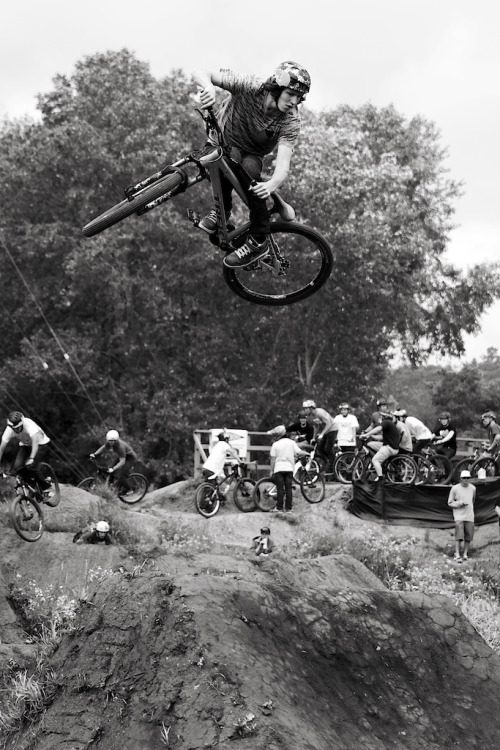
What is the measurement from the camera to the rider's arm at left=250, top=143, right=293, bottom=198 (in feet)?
27.7

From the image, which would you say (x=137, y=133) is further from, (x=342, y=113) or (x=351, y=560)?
(x=351, y=560)

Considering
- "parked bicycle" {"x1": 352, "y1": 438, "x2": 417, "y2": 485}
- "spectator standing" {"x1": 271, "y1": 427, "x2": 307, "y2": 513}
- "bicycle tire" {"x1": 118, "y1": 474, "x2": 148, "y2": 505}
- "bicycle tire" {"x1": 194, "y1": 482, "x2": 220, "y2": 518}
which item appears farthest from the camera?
"bicycle tire" {"x1": 118, "y1": 474, "x2": 148, "y2": 505}

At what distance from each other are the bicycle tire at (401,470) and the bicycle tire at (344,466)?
3.91ft

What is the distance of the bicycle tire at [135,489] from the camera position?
23234 mm

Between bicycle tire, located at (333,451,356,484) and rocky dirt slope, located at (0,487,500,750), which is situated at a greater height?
rocky dirt slope, located at (0,487,500,750)

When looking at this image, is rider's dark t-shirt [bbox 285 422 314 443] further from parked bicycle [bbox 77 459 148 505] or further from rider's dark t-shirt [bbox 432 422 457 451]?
parked bicycle [bbox 77 459 148 505]

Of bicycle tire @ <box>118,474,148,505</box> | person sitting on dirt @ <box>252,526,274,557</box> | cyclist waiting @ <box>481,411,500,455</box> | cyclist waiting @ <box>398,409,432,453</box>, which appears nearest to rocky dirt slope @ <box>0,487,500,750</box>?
person sitting on dirt @ <box>252,526,274,557</box>

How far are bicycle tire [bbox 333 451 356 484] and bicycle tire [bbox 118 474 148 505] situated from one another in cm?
439

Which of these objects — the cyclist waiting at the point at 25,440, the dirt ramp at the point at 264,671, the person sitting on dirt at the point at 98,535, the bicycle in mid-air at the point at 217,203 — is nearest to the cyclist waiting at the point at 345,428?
the person sitting on dirt at the point at 98,535

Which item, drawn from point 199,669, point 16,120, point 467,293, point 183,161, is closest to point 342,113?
point 467,293

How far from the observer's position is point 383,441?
20797 mm

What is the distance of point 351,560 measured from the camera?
13648 mm

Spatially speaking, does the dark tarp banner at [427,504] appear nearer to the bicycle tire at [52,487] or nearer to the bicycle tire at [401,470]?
the bicycle tire at [401,470]

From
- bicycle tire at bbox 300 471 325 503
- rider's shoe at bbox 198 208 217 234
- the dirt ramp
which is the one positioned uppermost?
rider's shoe at bbox 198 208 217 234
